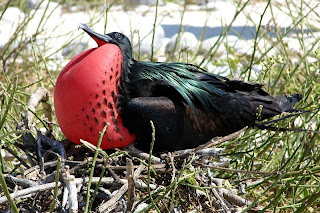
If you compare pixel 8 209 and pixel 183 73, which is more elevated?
pixel 183 73

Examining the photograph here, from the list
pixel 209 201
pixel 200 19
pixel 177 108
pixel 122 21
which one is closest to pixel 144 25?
pixel 122 21

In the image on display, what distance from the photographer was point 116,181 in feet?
6.40

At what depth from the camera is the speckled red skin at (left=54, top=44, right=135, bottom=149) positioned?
6.66ft

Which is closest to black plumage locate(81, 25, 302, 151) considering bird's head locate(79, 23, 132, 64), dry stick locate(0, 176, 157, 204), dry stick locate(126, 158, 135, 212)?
bird's head locate(79, 23, 132, 64)

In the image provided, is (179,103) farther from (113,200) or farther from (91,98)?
(113,200)

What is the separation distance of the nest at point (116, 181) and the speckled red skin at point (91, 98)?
2.9 inches

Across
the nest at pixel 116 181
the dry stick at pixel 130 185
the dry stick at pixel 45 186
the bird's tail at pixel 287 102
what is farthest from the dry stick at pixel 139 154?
the bird's tail at pixel 287 102

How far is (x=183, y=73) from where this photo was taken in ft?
7.29

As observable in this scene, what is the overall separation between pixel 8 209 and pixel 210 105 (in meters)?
0.81

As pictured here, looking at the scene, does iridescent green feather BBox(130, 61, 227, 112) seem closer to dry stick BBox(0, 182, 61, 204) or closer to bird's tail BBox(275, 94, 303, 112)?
bird's tail BBox(275, 94, 303, 112)

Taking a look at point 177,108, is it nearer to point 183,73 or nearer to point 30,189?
point 183,73

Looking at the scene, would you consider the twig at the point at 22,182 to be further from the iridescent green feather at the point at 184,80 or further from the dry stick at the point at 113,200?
the iridescent green feather at the point at 184,80

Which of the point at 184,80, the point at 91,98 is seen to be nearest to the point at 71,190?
the point at 91,98

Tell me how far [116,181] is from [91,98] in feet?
0.98
